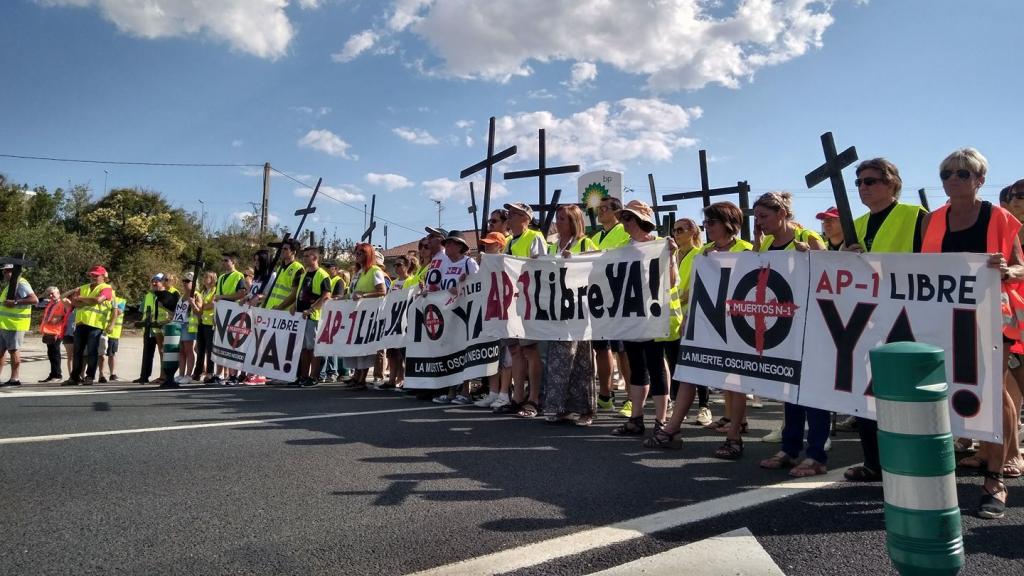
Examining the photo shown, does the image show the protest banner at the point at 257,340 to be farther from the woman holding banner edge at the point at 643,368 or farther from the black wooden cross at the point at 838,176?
the black wooden cross at the point at 838,176

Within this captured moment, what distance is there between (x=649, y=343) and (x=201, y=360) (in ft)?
29.4

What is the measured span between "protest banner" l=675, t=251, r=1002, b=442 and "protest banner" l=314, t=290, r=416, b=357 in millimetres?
4629

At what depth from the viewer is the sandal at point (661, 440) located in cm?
523

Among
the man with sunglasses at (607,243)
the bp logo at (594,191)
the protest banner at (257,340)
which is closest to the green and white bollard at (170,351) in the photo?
the protest banner at (257,340)

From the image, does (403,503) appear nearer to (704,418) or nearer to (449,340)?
(704,418)

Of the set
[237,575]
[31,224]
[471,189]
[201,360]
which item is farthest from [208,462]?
[31,224]

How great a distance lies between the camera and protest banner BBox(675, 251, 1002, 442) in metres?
3.71

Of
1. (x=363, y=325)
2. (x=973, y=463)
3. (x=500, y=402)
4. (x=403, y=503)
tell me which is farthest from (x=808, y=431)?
(x=363, y=325)

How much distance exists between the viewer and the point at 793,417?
471 cm

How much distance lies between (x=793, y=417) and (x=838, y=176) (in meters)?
1.85

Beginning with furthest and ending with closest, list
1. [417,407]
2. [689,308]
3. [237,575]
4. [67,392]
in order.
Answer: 1. [67,392]
2. [417,407]
3. [689,308]
4. [237,575]

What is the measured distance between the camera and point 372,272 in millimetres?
10125

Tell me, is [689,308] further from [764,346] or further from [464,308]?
[464,308]

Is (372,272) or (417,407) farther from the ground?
(372,272)
